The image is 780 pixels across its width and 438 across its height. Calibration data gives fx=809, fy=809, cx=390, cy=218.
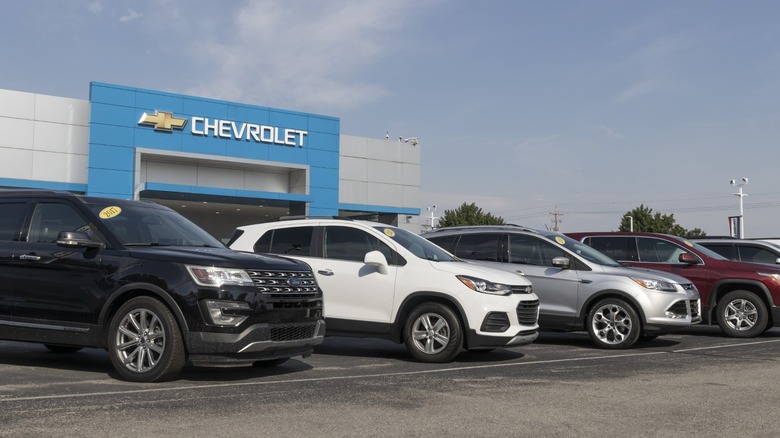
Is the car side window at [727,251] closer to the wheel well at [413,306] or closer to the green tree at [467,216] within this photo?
the wheel well at [413,306]

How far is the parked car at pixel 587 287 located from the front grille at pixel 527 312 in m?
2.05

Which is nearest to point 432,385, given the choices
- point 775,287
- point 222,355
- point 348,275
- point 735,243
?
point 222,355

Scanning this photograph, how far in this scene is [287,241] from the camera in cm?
1082

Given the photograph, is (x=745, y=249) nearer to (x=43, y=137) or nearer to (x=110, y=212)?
(x=110, y=212)

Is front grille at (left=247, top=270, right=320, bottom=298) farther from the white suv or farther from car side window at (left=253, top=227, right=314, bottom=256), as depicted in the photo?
car side window at (left=253, top=227, right=314, bottom=256)

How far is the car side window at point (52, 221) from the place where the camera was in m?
8.16

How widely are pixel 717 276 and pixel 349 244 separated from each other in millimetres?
7185

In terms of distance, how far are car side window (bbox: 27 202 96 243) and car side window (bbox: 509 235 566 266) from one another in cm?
660

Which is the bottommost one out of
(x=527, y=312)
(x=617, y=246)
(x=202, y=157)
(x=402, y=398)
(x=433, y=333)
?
(x=402, y=398)

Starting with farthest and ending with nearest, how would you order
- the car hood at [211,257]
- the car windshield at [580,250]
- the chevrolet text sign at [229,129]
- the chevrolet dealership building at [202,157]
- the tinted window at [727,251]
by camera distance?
the chevrolet text sign at [229,129] < the chevrolet dealership building at [202,157] < the tinted window at [727,251] < the car windshield at [580,250] < the car hood at [211,257]

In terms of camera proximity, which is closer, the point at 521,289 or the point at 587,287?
the point at 521,289

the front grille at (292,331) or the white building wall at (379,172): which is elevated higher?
the white building wall at (379,172)

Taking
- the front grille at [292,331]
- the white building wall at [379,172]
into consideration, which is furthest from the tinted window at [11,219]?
the white building wall at [379,172]

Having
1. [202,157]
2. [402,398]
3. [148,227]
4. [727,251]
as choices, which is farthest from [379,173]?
[402,398]
